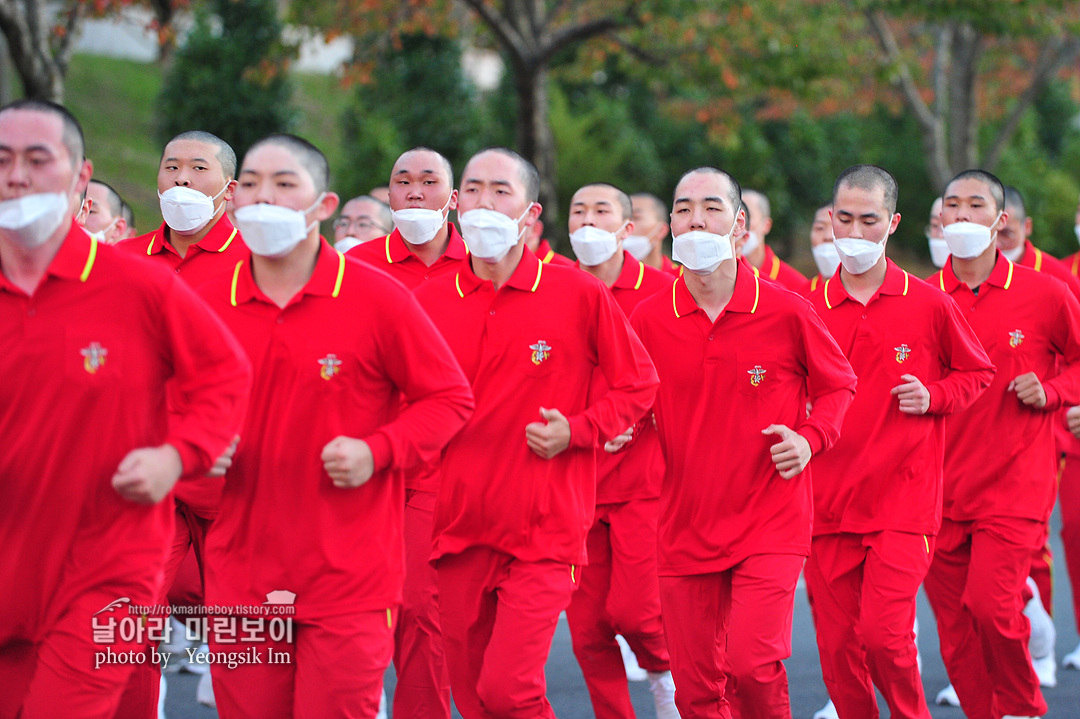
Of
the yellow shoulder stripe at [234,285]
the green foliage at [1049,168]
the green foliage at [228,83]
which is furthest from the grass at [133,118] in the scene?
the yellow shoulder stripe at [234,285]

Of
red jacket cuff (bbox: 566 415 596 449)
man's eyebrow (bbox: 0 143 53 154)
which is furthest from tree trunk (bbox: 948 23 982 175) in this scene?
man's eyebrow (bbox: 0 143 53 154)

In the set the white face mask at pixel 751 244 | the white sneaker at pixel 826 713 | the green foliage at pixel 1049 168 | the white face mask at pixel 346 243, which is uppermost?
the green foliage at pixel 1049 168

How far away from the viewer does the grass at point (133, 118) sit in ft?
75.4

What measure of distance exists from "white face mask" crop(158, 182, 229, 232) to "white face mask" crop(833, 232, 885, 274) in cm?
317

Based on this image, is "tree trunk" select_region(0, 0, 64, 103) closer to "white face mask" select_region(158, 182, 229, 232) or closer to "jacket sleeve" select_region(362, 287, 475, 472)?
"white face mask" select_region(158, 182, 229, 232)

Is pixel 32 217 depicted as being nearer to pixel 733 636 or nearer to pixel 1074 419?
pixel 733 636

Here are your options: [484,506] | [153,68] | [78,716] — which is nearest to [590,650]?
[484,506]

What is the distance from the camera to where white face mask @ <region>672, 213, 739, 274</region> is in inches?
231

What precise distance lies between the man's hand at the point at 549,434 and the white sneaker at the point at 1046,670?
170 inches

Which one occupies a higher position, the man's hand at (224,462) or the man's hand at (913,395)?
the man's hand at (913,395)

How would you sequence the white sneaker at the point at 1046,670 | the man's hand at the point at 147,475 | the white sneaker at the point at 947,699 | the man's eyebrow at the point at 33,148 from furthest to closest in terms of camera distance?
1. the white sneaker at the point at 1046,670
2. the white sneaker at the point at 947,699
3. the man's eyebrow at the point at 33,148
4. the man's hand at the point at 147,475

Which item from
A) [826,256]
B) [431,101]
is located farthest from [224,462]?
[431,101]

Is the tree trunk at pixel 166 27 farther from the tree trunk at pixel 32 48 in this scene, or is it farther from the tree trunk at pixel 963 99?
the tree trunk at pixel 963 99

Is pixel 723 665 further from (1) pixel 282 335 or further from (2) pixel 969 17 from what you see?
(2) pixel 969 17
